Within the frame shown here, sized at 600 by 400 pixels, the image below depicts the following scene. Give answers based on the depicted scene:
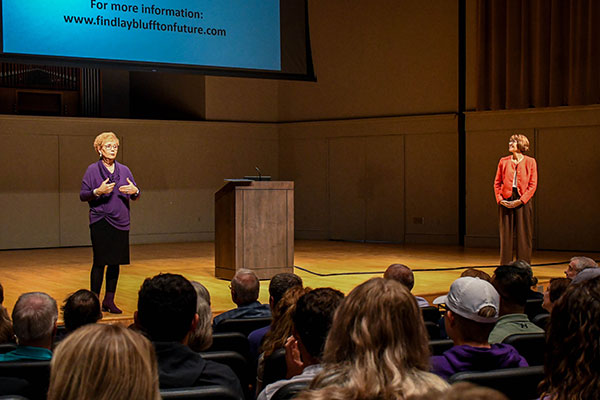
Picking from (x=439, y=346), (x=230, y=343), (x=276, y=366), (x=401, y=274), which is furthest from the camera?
(x=401, y=274)

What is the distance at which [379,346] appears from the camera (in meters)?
1.62

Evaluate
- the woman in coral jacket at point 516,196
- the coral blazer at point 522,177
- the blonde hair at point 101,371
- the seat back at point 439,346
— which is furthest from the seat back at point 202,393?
the coral blazer at point 522,177

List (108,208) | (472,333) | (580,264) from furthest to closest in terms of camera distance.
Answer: (108,208), (580,264), (472,333)

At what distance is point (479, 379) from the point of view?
7.48 ft

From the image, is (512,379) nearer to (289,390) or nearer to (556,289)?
(289,390)

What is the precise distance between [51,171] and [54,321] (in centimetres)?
875

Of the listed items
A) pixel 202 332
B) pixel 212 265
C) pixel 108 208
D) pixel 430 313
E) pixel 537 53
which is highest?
pixel 537 53

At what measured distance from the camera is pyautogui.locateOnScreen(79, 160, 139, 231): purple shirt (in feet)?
18.4

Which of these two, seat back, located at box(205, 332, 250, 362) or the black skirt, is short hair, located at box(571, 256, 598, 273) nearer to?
seat back, located at box(205, 332, 250, 362)

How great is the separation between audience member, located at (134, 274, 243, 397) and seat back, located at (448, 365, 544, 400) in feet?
2.35

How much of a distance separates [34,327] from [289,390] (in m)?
1.35

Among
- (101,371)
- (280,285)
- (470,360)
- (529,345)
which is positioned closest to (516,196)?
(280,285)

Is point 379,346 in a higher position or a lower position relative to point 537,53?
lower

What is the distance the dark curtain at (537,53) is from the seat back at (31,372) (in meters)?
9.10
